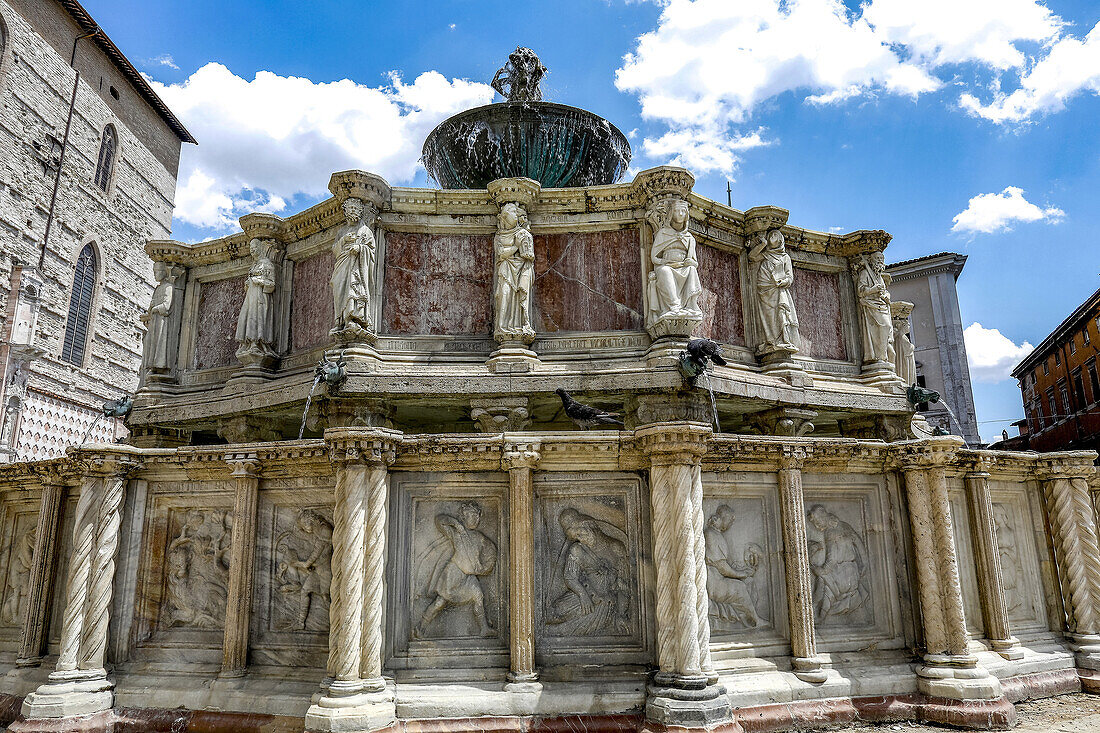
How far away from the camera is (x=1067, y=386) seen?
119 ft

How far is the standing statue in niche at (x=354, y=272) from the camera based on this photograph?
1094 cm

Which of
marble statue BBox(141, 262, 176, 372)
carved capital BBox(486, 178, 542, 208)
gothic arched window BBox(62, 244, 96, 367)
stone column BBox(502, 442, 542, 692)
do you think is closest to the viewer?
stone column BBox(502, 442, 542, 692)

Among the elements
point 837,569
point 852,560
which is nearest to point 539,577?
point 837,569

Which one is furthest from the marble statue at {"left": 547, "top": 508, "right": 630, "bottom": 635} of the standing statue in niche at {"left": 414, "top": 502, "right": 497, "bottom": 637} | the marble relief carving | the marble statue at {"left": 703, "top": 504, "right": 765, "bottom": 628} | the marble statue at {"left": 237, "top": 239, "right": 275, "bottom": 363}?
the marble statue at {"left": 237, "top": 239, "right": 275, "bottom": 363}

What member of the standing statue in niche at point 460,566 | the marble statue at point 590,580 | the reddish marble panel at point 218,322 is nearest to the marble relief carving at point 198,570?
the standing statue in niche at point 460,566

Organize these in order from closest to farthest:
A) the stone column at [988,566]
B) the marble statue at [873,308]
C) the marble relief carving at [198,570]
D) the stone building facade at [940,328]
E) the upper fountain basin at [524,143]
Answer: the marble relief carving at [198,570] → the stone column at [988,566] → the marble statue at [873,308] → the upper fountain basin at [524,143] → the stone building facade at [940,328]

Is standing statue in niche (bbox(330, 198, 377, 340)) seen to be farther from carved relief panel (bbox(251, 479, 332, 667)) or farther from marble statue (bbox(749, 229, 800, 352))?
marble statue (bbox(749, 229, 800, 352))

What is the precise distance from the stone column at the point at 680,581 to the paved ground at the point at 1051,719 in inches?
62.3

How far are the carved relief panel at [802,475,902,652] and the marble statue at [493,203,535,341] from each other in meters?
5.10

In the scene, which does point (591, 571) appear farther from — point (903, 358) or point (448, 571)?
point (903, 358)

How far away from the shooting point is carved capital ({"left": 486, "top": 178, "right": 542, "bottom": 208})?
37.6ft

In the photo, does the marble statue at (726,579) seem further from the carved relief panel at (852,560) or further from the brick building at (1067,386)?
the brick building at (1067,386)

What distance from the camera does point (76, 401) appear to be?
28.1 m

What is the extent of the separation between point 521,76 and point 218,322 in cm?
788
